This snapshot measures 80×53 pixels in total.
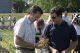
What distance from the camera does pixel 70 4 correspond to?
218ft

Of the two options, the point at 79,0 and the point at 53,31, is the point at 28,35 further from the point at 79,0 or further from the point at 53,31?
the point at 79,0

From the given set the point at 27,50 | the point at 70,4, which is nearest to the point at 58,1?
the point at 70,4

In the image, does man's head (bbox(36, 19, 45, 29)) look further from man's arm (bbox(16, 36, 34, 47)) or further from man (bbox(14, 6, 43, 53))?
man's arm (bbox(16, 36, 34, 47))

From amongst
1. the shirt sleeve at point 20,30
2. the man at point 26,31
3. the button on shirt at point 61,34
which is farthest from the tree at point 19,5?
the button on shirt at point 61,34

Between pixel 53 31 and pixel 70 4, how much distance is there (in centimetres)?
6255

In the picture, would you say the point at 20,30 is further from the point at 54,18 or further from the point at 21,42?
the point at 54,18

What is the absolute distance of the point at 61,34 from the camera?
4.58 m

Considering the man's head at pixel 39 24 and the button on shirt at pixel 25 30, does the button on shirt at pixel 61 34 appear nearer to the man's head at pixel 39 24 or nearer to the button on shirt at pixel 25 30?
the button on shirt at pixel 25 30

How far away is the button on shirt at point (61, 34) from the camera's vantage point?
4.58 metres

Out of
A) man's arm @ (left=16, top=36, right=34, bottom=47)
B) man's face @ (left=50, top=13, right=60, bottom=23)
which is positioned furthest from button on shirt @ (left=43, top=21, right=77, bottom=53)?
man's arm @ (left=16, top=36, right=34, bottom=47)

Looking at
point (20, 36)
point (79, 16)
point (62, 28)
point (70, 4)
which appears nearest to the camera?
point (62, 28)

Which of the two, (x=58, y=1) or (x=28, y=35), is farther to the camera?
(x=58, y=1)

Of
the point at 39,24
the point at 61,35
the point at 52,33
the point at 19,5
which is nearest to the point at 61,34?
the point at 61,35

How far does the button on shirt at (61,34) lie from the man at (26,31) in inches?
15.6
